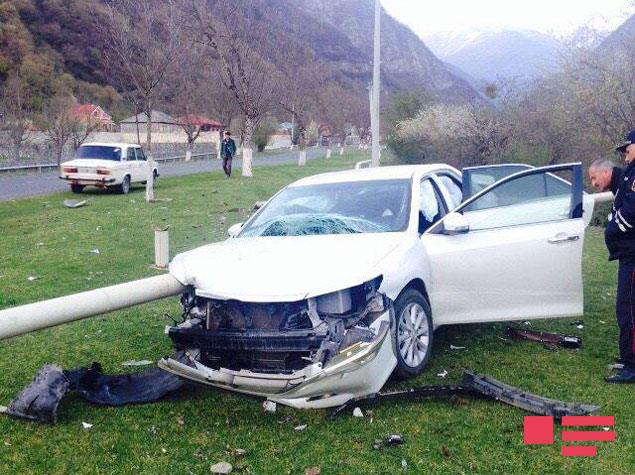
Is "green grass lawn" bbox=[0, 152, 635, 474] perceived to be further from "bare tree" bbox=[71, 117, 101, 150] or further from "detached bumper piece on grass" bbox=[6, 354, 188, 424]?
"bare tree" bbox=[71, 117, 101, 150]

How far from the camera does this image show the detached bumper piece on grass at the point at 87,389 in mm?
3898

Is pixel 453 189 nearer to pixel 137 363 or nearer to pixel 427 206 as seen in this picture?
pixel 427 206

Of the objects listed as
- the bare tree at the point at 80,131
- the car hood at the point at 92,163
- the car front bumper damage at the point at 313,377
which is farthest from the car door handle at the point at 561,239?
the bare tree at the point at 80,131

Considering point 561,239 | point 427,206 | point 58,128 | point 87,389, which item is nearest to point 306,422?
point 87,389

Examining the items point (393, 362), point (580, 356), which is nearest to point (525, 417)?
point (393, 362)

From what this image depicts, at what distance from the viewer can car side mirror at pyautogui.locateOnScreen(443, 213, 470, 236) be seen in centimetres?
482

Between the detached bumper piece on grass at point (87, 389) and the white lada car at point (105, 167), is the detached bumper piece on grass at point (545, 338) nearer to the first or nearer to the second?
the detached bumper piece on grass at point (87, 389)

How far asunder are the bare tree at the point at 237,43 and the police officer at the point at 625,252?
23.2 metres

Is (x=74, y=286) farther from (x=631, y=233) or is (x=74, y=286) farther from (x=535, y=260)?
(x=631, y=233)

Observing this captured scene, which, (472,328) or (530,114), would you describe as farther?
(530,114)

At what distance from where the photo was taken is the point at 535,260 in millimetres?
4930

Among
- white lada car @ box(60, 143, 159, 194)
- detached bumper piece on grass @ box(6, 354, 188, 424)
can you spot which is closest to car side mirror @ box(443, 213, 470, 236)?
detached bumper piece on grass @ box(6, 354, 188, 424)

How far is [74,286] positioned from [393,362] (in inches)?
203

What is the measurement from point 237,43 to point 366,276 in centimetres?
2733
